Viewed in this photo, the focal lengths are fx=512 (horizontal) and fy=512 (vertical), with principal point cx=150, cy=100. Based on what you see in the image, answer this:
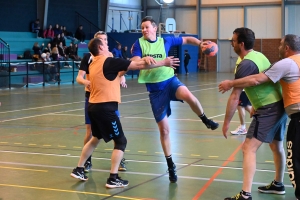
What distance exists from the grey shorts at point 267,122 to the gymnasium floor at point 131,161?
875mm

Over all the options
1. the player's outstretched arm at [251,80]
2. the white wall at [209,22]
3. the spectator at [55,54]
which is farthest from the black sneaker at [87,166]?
the white wall at [209,22]

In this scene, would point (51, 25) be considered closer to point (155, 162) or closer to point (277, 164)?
→ point (155, 162)

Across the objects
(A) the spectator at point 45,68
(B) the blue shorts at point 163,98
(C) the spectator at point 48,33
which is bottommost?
(B) the blue shorts at point 163,98

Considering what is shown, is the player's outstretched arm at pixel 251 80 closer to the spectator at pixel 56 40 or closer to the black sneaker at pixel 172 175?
the black sneaker at pixel 172 175

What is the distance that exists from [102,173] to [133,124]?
5.49m

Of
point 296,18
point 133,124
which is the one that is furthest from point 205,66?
point 133,124

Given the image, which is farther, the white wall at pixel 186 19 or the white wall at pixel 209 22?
the white wall at pixel 186 19

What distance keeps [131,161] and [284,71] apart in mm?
3774

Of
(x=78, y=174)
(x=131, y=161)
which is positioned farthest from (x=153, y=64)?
(x=131, y=161)

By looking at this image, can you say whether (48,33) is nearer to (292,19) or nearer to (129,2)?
(129,2)

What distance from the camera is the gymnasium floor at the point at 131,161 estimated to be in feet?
22.2

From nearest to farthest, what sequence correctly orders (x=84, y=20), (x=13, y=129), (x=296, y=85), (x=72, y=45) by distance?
(x=296, y=85) < (x=13, y=129) < (x=72, y=45) < (x=84, y=20)

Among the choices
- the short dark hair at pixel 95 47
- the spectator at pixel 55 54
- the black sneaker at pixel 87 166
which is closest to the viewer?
the short dark hair at pixel 95 47

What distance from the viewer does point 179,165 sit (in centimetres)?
838
